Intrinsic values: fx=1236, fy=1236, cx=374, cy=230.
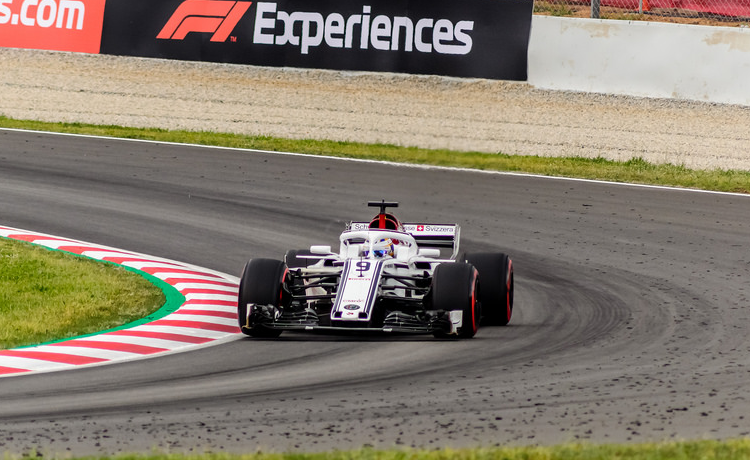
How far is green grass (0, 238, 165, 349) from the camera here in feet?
34.7

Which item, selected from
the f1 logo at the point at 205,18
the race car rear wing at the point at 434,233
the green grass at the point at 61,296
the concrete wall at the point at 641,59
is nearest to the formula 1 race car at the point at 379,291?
the race car rear wing at the point at 434,233

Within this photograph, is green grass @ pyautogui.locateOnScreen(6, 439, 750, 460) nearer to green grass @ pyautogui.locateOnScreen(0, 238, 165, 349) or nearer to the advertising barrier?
green grass @ pyautogui.locateOnScreen(0, 238, 165, 349)

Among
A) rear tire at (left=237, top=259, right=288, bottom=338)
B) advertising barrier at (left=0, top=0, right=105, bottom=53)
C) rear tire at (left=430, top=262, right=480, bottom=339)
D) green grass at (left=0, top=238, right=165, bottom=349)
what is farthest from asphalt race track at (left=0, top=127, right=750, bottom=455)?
advertising barrier at (left=0, top=0, right=105, bottom=53)

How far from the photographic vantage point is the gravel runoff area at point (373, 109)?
66.5ft

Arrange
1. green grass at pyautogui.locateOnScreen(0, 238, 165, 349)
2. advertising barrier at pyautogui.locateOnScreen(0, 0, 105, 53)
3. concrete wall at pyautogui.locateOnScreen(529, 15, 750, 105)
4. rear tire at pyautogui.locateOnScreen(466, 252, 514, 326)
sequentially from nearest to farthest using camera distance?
green grass at pyautogui.locateOnScreen(0, 238, 165, 349), rear tire at pyautogui.locateOnScreen(466, 252, 514, 326), concrete wall at pyautogui.locateOnScreen(529, 15, 750, 105), advertising barrier at pyautogui.locateOnScreen(0, 0, 105, 53)

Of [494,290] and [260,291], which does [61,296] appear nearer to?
[260,291]

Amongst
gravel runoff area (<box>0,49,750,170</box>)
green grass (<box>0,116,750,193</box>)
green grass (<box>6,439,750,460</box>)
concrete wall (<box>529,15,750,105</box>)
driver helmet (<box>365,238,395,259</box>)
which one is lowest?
green grass (<box>6,439,750,460</box>)

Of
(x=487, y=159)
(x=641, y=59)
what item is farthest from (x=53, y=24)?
(x=641, y=59)

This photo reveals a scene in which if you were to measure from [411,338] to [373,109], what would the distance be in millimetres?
12329

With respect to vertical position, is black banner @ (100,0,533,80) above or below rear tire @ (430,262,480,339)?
above

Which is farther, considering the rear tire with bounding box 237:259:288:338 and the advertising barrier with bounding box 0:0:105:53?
the advertising barrier with bounding box 0:0:105:53

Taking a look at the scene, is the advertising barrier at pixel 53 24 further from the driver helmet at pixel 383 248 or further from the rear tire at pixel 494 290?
the rear tire at pixel 494 290

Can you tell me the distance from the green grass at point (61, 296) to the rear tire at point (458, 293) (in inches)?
114

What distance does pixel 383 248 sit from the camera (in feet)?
36.0
